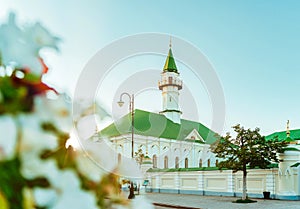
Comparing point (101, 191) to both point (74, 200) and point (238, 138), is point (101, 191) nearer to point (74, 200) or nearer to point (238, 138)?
point (74, 200)

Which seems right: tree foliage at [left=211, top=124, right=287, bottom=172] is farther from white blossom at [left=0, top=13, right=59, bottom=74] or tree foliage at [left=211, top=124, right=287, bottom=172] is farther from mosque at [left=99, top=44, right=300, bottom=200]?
white blossom at [left=0, top=13, right=59, bottom=74]

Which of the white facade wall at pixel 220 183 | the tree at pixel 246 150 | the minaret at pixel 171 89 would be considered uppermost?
the minaret at pixel 171 89

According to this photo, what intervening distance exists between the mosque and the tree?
2.83ft

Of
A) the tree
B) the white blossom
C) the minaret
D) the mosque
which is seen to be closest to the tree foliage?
the tree

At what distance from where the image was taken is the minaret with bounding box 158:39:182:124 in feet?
133

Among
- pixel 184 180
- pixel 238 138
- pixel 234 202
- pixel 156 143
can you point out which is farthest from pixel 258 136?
pixel 156 143

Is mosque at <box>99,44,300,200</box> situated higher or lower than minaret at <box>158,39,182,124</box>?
lower

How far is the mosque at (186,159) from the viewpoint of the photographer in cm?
1733

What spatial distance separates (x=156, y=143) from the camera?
32406 mm

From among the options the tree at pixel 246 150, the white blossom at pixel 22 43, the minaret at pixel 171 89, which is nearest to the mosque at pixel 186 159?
the minaret at pixel 171 89

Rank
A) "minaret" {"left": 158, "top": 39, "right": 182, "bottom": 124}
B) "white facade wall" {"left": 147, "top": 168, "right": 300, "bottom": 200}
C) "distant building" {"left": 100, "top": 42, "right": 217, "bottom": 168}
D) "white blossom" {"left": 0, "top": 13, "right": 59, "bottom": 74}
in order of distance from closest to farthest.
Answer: "white blossom" {"left": 0, "top": 13, "right": 59, "bottom": 74} < "white facade wall" {"left": 147, "top": 168, "right": 300, "bottom": 200} < "distant building" {"left": 100, "top": 42, "right": 217, "bottom": 168} < "minaret" {"left": 158, "top": 39, "right": 182, "bottom": 124}

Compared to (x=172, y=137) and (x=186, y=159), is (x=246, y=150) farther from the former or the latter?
(x=186, y=159)

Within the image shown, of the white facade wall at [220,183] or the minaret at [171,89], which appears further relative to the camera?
the minaret at [171,89]

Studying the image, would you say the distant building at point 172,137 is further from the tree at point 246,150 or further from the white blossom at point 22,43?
the white blossom at point 22,43
